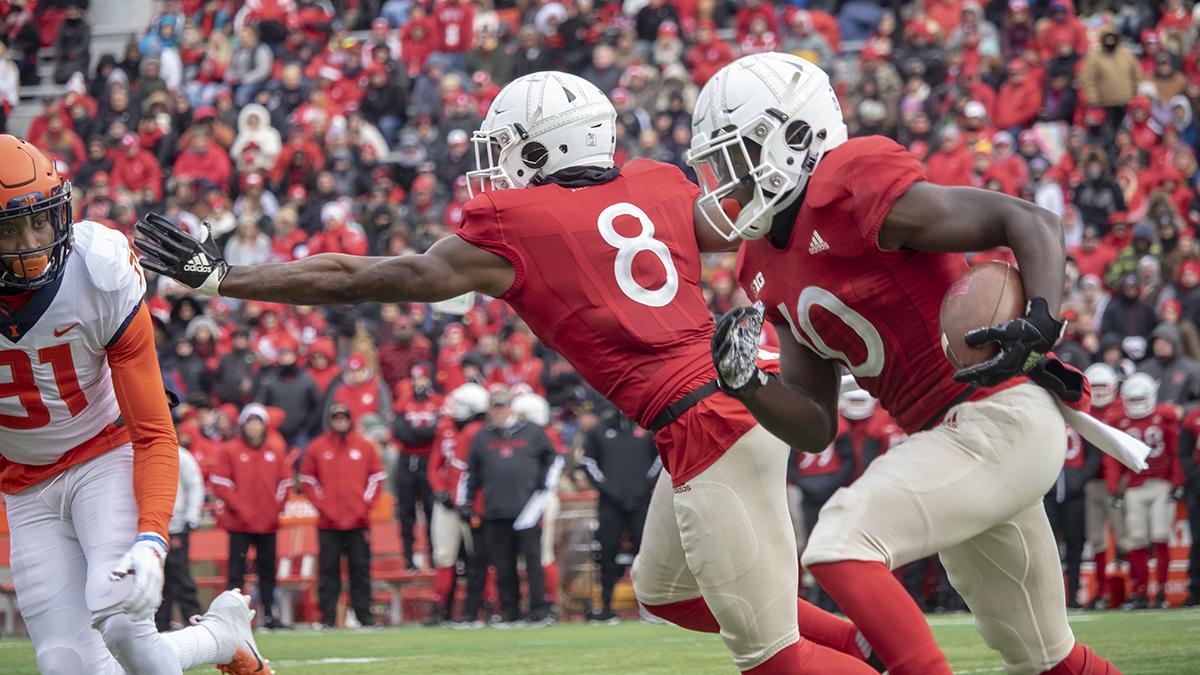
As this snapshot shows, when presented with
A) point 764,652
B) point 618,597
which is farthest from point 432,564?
point 764,652

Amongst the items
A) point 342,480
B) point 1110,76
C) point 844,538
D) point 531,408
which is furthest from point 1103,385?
point 844,538

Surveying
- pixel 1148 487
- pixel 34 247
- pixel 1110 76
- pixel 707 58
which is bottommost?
pixel 1148 487

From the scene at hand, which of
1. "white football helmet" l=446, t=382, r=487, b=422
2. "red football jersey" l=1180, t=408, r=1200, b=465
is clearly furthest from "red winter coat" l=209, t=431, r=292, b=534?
"red football jersey" l=1180, t=408, r=1200, b=465

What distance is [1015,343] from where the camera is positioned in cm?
366

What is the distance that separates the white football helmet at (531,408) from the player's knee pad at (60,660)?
774 cm

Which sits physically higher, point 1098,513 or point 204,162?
point 204,162

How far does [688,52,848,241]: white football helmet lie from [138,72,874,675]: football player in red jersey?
276 mm

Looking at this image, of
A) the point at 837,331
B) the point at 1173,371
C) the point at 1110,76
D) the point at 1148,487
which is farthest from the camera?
the point at 1110,76

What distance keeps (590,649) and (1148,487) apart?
453 centimetres

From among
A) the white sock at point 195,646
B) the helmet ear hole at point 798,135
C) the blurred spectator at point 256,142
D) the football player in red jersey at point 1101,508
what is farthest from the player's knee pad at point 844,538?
the blurred spectator at point 256,142

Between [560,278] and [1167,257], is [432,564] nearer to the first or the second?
[1167,257]

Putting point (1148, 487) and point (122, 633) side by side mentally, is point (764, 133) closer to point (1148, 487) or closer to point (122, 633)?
point (122, 633)

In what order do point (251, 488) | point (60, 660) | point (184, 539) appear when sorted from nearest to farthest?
point (60, 660), point (184, 539), point (251, 488)

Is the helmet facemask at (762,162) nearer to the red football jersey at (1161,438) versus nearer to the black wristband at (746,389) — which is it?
the black wristband at (746,389)
